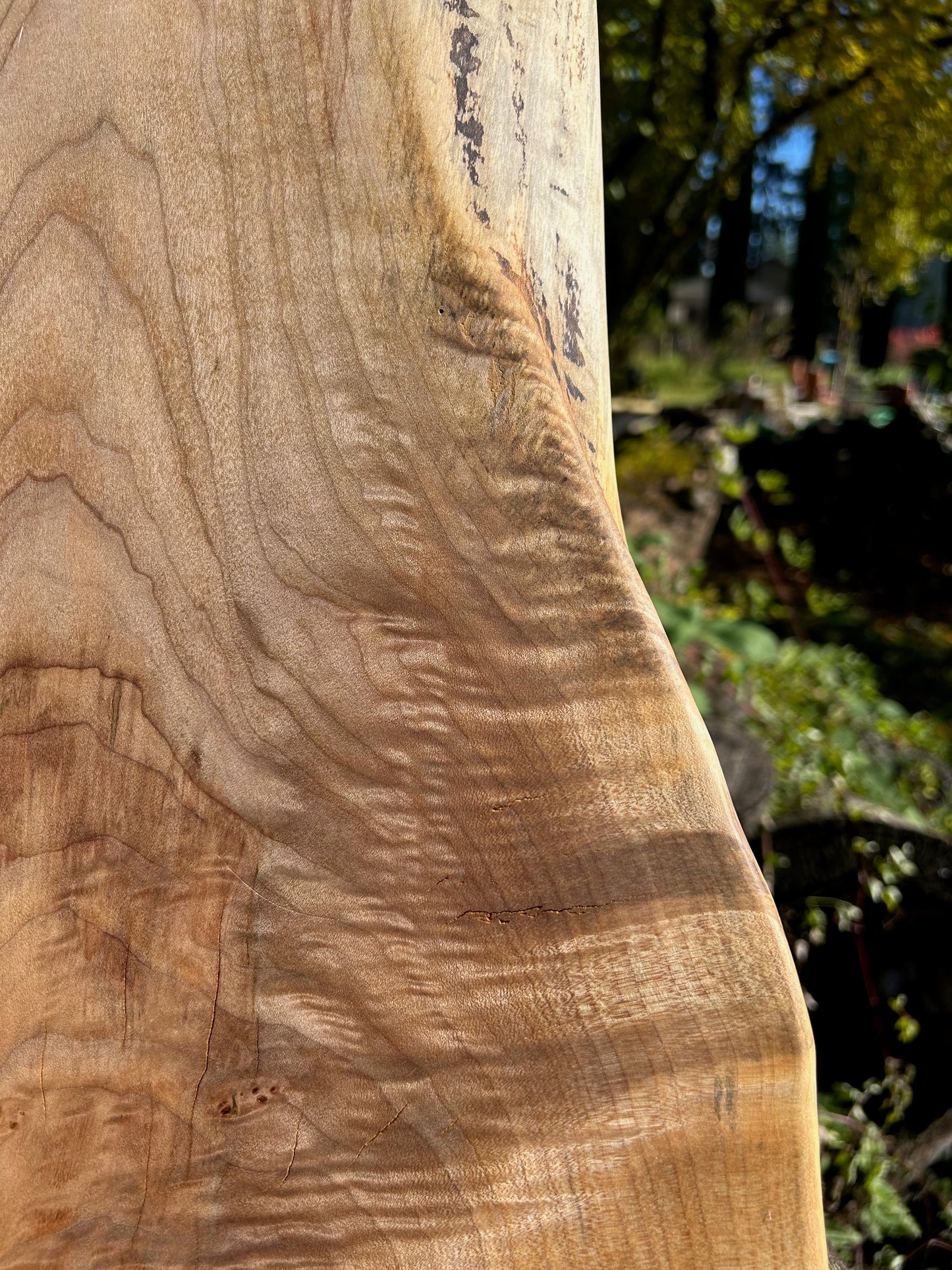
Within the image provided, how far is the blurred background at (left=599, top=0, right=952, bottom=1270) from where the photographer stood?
236 cm

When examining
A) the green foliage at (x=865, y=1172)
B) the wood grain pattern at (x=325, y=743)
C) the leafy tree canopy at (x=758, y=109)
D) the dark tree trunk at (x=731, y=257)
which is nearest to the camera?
the wood grain pattern at (x=325, y=743)

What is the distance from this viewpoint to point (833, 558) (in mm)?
6949

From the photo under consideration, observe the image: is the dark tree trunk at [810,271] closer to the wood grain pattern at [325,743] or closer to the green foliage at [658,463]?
the green foliage at [658,463]

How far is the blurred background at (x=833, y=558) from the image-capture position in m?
2.36

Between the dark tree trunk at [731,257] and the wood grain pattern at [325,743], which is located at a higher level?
the dark tree trunk at [731,257]

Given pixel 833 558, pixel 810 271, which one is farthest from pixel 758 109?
pixel 810 271

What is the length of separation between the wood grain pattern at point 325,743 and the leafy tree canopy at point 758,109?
4.75m

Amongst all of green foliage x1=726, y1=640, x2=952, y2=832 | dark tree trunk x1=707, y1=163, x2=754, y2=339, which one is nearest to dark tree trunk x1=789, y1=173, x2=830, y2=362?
dark tree trunk x1=707, y1=163, x2=754, y2=339

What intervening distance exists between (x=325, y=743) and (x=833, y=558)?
691 centimetres

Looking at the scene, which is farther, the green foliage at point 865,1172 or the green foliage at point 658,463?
the green foliage at point 658,463

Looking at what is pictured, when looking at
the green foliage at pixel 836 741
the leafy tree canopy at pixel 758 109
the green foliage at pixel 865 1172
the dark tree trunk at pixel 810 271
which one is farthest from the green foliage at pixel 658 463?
the dark tree trunk at pixel 810 271

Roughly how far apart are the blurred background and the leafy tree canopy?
0.02m

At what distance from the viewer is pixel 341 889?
0.56m

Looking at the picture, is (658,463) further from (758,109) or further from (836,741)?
(758,109)
